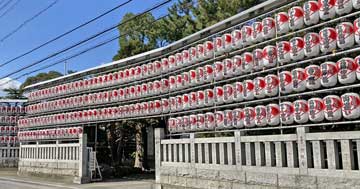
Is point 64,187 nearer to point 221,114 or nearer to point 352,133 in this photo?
point 221,114

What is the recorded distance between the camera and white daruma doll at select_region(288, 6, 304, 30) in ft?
28.8

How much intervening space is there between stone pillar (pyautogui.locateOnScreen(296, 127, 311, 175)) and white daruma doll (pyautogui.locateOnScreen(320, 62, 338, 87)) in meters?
1.10

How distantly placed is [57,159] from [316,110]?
1543 cm

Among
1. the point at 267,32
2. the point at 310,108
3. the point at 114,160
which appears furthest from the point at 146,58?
the point at 114,160

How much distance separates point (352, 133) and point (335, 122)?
65 centimetres

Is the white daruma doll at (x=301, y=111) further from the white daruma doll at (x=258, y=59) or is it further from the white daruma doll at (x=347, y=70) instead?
the white daruma doll at (x=258, y=59)

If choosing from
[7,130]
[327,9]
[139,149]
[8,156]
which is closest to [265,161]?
[327,9]

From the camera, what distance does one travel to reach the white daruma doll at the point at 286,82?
9.02m

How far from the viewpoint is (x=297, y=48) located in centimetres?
880

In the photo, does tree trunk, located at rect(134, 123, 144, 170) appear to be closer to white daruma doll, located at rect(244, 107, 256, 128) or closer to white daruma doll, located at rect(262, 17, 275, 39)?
white daruma doll, located at rect(244, 107, 256, 128)

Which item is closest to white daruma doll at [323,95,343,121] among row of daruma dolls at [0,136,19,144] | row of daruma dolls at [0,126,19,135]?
row of daruma dolls at [0,126,19,135]

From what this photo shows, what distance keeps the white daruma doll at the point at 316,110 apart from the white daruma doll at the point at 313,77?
0.98 ft

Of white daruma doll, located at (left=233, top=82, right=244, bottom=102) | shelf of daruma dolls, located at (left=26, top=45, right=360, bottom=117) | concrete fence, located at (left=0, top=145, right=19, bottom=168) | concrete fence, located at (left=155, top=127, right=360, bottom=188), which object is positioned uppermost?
shelf of daruma dolls, located at (left=26, top=45, right=360, bottom=117)

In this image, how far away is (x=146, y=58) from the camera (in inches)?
619
